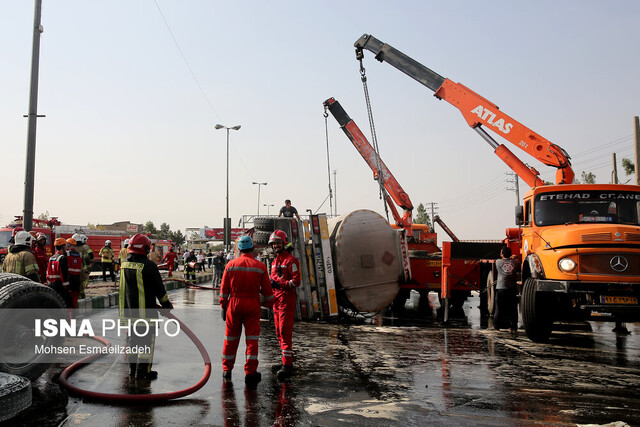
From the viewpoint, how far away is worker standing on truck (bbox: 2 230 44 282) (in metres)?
8.52

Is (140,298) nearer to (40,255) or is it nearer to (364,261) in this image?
(40,255)

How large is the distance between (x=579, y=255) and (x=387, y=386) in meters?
4.30

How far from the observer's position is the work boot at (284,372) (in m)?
6.23

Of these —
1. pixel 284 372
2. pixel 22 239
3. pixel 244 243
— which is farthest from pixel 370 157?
pixel 284 372

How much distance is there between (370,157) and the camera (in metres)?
18.2

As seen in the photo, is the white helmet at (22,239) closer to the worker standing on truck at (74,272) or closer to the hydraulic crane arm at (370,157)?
the worker standing on truck at (74,272)

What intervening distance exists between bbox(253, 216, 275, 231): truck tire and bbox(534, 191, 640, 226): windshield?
5.52 m

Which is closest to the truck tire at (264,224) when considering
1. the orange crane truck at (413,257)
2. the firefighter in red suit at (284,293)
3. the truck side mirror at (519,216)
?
the orange crane truck at (413,257)

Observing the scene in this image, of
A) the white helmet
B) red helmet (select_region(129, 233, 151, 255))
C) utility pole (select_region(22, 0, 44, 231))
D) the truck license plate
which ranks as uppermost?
utility pole (select_region(22, 0, 44, 231))

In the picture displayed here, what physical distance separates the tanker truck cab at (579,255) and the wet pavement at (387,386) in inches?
27.2

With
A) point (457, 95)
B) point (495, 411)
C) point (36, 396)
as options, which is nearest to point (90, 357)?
point (36, 396)

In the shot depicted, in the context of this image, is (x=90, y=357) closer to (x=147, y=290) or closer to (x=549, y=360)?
(x=147, y=290)

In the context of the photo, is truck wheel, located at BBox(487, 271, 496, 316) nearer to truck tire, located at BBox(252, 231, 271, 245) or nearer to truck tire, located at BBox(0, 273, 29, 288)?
truck tire, located at BBox(252, 231, 271, 245)

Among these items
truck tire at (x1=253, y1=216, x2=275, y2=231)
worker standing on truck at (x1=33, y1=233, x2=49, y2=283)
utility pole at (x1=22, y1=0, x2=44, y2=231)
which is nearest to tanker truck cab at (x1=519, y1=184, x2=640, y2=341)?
truck tire at (x1=253, y1=216, x2=275, y2=231)
